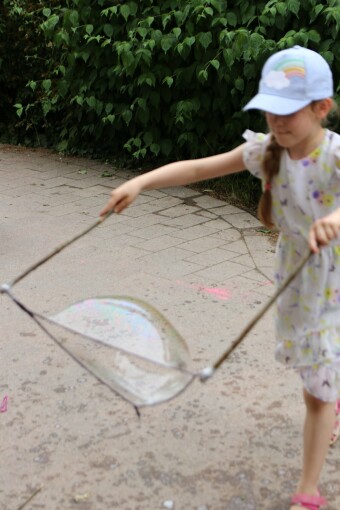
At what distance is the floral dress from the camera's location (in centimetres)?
237

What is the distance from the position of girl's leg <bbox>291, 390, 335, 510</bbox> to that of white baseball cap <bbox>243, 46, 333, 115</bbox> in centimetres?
89

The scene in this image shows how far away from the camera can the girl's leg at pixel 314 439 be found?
2.47 meters

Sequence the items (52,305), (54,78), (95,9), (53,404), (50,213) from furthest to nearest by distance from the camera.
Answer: (54,78), (95,9), (50,213), (52,305), (53,404)

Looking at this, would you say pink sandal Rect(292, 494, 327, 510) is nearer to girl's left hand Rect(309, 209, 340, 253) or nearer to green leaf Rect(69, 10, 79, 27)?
girl's left hand Rect(309, 209, 340, 253)

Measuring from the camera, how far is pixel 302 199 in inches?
94.4

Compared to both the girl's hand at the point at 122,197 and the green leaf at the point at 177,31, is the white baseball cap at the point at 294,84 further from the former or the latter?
the green leaf at the point at 177,31

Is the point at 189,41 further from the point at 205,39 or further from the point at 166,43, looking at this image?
the point at 166,43

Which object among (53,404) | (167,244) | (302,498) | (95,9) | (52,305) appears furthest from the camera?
(95,9)

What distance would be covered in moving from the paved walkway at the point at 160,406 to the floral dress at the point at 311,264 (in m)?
0.50

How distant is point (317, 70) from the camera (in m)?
2.28

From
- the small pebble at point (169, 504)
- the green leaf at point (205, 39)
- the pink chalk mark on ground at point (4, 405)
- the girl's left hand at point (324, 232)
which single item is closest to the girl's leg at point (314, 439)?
the small pebble at point (169, 504)

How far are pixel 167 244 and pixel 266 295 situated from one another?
996 mm

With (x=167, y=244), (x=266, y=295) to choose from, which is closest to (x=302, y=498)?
(x=266, y=295)

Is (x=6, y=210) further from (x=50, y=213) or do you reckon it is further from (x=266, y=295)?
(x=266, y=295)
